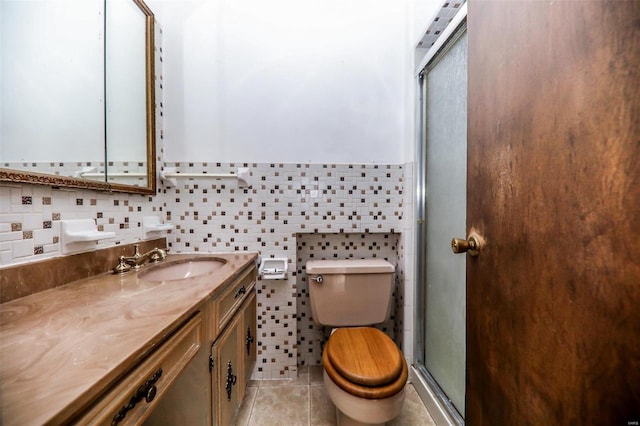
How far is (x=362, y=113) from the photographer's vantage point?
1.51 metres

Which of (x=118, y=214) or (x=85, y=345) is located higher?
(x=118, y=214)

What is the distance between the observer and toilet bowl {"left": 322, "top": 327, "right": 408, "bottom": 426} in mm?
882

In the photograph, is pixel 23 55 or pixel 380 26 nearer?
pixel 23 55

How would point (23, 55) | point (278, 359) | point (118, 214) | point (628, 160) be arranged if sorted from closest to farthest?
point (628, 160) → point (23, 55) → point (118, 214) → point (278, 359)

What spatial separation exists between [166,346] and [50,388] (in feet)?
0.75

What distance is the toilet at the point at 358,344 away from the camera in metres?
0.89

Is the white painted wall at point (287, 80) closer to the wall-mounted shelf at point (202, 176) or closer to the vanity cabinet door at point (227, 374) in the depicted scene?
the wall-mounted shelf at point (202, 176)

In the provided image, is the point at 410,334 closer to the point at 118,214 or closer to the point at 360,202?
the point at 360,202

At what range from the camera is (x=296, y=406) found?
126cm

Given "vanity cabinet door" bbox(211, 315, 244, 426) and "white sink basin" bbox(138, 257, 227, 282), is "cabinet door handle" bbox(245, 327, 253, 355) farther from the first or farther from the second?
"white sink basin" bbox(138, 257, 227, 282)

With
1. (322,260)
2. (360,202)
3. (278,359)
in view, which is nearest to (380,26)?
(360,202)

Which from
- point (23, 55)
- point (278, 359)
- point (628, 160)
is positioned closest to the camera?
point (628, 160)

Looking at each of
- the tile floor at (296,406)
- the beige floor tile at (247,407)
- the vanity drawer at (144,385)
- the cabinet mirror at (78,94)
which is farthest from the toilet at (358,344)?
the cabinet mirror at (78,94)

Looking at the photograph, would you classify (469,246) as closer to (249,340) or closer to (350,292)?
(350,292)
